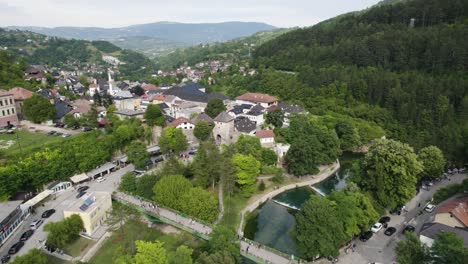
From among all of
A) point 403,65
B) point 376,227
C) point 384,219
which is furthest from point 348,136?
point 403,65

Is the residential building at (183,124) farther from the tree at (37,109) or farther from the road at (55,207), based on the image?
the tree at (37,109)

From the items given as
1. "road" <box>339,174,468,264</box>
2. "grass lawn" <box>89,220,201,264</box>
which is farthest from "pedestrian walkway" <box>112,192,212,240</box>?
"road" <box>339,174,468,264</box>

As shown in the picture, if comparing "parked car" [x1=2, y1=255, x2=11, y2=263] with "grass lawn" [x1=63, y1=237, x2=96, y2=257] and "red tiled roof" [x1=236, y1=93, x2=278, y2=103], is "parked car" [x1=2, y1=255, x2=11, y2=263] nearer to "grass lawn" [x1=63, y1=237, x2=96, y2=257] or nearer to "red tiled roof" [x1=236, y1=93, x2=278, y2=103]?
"grass lawn" [x1=63, y1=237, x2=96, y2=257]

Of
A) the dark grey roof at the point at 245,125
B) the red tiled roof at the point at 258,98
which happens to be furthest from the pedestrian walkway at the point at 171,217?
the red tiled roof at the point at 258,98

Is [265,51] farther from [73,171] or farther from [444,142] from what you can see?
[73,171]

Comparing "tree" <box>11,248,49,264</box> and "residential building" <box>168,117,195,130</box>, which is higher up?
"residential building" <box>168,117,195,130</box>

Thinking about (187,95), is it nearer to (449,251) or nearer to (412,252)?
(412,252)
